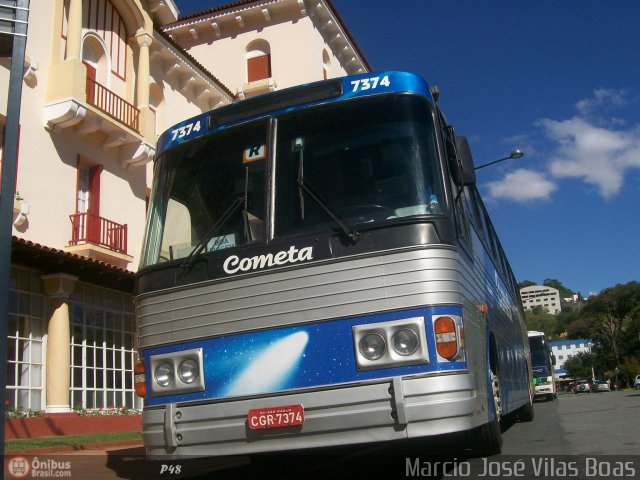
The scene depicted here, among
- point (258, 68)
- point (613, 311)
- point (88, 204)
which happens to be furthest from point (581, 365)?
point (88, 204)

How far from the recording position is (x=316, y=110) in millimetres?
5352

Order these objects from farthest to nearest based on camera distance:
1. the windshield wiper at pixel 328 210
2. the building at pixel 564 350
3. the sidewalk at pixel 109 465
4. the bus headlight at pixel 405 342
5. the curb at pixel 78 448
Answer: the building at pixel 564 350 < the curb at pixel 78 448 < the sidewalk at pixel 109 465 < the windshield wiper at pixel 328 210 < the bus headlight at pixel 405 342

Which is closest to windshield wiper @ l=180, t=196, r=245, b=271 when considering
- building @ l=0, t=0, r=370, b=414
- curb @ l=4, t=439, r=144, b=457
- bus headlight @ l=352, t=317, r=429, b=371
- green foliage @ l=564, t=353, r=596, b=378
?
bus headlight @ l=352, t=317, r=429, b=371

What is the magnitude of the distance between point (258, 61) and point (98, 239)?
12713mm

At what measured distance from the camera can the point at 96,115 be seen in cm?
1475

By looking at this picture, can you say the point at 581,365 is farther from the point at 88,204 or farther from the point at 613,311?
the point at 88,204

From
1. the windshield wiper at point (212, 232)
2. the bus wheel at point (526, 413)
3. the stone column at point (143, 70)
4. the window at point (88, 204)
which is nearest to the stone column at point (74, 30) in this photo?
the stone column at point (143, 70)

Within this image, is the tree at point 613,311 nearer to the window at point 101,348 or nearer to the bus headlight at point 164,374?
the window at point 101,348

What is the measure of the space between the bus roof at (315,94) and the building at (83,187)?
6.83 metres

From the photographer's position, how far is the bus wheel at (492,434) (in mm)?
6465

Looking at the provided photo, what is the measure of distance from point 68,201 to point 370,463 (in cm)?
986

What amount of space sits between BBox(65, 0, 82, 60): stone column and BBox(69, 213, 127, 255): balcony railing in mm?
3504

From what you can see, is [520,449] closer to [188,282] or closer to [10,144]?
[188,282]

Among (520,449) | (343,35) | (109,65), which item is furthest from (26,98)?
(343,35)
